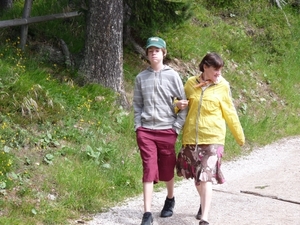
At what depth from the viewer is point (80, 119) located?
8445 millimetres

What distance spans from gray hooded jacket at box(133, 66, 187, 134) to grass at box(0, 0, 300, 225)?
1.35 m

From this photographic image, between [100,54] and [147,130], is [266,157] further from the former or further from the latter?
[147,130]

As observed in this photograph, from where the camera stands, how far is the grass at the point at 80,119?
263 inches

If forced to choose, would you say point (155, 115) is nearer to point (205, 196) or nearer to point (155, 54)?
point (155, 54)

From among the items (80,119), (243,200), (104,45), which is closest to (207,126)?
(243,200)

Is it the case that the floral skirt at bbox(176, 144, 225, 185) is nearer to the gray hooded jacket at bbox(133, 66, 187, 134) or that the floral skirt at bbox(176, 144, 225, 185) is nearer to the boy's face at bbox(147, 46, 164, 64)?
the gray hooded jacket at bbox(133, 66, 187, 134)

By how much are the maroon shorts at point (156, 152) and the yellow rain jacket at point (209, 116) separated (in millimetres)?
198

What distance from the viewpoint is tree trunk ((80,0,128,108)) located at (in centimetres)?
906

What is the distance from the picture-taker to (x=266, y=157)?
10102 millimetres

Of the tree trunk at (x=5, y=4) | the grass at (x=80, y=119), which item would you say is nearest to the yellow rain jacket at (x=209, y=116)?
the grass at (x=80, y=119)

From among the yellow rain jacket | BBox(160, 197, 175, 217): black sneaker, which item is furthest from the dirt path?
the yellow rain jacket

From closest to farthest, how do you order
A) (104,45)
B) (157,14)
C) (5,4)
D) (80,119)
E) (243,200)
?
(243,200) < (80,119) < (104,45) < (157,14) < (5,4)

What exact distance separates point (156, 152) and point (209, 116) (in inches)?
25.7

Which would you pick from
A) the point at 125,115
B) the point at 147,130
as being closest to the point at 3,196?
the point at 147,130
